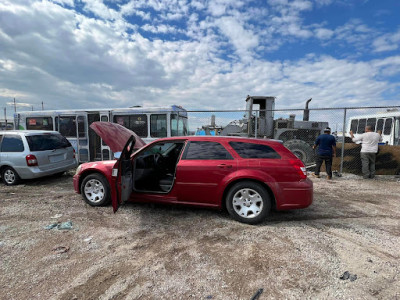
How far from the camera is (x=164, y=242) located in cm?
295

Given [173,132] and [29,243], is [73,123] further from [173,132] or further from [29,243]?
[29,243]

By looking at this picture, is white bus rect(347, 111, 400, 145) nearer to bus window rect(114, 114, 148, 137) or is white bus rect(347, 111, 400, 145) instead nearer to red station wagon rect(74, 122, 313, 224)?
red station wagon rect(74, 122, 313, 224)

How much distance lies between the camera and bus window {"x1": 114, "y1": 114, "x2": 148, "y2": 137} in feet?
28.8

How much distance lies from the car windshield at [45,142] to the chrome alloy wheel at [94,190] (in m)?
2.77

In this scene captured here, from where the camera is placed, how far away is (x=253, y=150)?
11.8ft

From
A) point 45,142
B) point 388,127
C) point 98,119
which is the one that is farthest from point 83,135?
point 388,127

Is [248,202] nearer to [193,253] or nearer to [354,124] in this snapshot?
[193,253]

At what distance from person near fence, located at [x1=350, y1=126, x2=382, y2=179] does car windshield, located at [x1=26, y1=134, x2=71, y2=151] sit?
9402mm

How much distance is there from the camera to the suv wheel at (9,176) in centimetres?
588

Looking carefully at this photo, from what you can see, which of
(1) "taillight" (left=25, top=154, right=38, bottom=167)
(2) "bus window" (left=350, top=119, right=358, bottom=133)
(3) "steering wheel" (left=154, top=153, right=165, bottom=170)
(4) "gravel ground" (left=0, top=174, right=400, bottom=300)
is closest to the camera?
(4) "gravel ground" (left=0, top=174, right=400, bottom=300)

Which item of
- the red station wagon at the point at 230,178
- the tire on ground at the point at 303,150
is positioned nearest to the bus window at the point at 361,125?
the tire on ground at the point at 303,150

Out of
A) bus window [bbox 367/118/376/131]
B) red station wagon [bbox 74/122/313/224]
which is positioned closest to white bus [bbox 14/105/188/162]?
red station wagon [bbox 74/122/313/224]

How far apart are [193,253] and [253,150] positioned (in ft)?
6.05

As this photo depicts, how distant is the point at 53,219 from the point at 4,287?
5.64 feet
